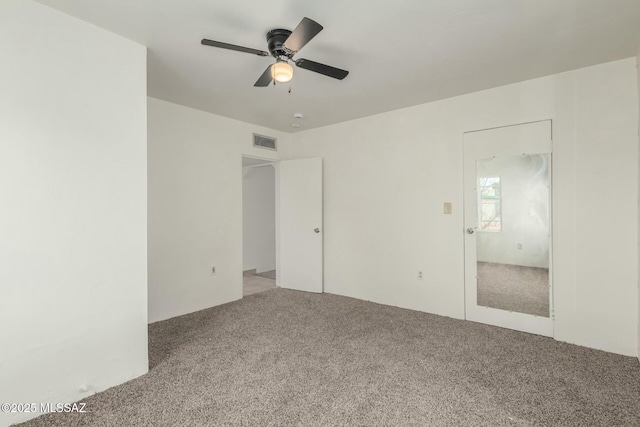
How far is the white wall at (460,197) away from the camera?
2.65 m

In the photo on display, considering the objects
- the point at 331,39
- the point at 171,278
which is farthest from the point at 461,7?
the point at 171,278

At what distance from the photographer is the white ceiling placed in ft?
6.26

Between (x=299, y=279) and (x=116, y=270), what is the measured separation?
291cm

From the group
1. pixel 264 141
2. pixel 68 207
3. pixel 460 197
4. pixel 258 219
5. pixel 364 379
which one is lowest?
pixel 364 379

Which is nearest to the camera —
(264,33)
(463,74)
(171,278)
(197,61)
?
(264,33)

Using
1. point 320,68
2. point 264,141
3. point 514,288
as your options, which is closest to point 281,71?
point 320,68

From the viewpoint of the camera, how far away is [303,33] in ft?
5.83

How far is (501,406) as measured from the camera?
6.31 feet

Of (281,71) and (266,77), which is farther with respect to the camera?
(266,77)

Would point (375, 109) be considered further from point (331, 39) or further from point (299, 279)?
point (299, 279)

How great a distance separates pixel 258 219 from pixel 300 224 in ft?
6.15

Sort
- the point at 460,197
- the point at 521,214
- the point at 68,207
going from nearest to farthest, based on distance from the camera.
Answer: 1. the point at 68,207
2. the point at 521,214
3. the point at 460,197

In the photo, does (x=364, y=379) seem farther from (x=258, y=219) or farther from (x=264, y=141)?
(x=258, y=219)

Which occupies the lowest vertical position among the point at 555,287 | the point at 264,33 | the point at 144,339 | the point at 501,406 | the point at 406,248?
the point at 501,406
